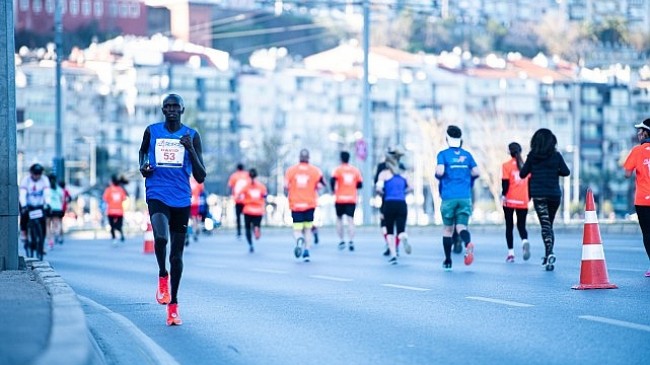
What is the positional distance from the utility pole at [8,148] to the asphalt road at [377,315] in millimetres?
1040

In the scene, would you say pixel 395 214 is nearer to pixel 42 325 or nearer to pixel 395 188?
pixel 395 188

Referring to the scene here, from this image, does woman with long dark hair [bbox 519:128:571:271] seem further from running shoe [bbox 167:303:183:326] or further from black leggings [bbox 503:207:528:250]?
running shoe [bbox 167:303:183:326]

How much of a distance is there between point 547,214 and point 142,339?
371 inches

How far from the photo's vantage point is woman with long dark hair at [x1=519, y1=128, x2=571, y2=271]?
20812 millimetres

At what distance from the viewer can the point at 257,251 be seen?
32906mm

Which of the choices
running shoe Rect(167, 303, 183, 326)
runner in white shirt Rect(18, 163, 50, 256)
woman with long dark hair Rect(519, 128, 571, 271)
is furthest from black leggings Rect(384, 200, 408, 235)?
running shoe Rect(167, 303, 183, 326)

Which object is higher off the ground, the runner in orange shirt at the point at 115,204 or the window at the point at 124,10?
the window at the point at 124,10

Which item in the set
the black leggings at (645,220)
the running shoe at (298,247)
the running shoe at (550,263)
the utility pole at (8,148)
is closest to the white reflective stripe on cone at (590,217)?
the black leggings at (645,220)

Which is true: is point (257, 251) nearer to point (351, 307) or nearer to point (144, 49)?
point (351, 307)

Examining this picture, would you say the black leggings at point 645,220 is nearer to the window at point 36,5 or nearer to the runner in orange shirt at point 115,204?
the runner in orange shirt at point 115,204

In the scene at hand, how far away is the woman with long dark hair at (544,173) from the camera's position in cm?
2081

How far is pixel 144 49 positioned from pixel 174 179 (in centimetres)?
14936

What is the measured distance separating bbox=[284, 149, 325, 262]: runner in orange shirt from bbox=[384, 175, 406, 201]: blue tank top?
7.46 ft

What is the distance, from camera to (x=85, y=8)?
160m
